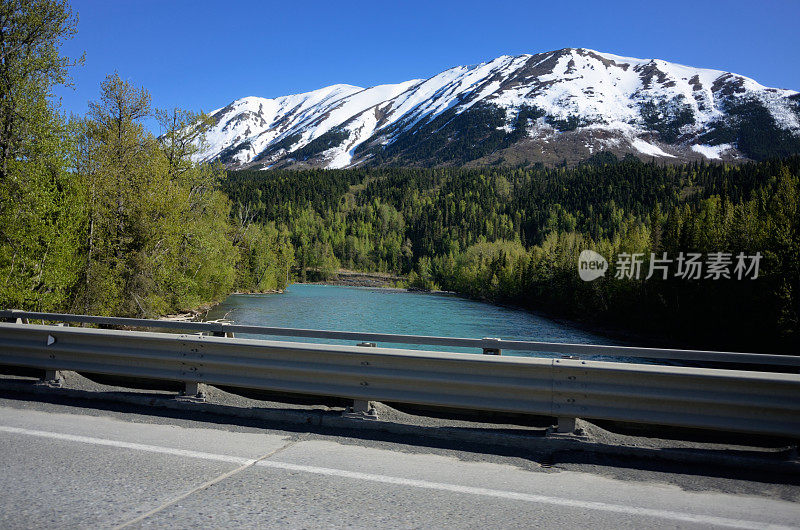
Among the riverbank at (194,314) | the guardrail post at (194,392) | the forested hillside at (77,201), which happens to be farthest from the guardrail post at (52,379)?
the riverbank at (194,314)

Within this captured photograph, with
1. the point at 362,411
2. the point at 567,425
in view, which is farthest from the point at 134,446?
the point at 567,425

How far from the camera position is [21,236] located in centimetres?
1686

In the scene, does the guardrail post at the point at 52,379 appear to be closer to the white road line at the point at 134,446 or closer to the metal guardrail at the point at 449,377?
the metal guardrail at the point at 449,377

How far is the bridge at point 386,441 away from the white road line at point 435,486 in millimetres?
20

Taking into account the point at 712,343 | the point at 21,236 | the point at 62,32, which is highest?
the point at 62,32

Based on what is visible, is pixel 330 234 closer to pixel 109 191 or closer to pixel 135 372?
pixel 109 191

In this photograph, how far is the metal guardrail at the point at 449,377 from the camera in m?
4.96

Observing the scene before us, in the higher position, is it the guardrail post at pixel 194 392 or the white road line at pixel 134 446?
the guardrail post at pixel 194 392

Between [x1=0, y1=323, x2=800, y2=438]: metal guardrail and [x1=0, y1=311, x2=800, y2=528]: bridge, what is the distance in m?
0.02

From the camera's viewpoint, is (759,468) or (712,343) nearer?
(759,468)

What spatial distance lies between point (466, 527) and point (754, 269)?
182 ft

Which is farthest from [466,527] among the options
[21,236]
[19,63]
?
[19,63]

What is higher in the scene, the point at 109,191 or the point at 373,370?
the point at 109,191

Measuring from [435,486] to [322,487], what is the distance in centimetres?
93
